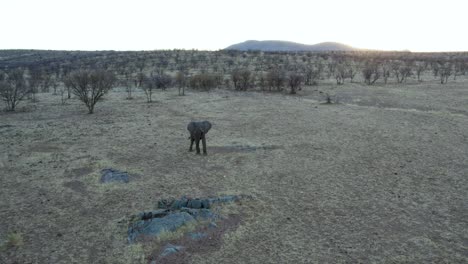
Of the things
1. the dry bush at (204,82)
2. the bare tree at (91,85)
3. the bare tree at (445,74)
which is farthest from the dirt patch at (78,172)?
the bare tree at (445,74)

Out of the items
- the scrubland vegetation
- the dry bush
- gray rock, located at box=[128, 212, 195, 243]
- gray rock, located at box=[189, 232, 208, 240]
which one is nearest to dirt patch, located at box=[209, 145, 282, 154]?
the scrubland vegetation

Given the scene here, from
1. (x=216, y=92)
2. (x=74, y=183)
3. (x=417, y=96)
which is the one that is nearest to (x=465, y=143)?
(x=417, y=96)

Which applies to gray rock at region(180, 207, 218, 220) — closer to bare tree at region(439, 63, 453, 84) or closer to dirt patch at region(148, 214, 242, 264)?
dirt patch at region(148, 214, 242, 264)

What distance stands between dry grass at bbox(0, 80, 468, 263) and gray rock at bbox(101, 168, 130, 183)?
1.08ft

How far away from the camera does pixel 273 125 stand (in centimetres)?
2053

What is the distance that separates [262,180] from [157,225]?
4.40 m

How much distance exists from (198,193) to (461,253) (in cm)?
673

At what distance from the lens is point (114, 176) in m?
13.0

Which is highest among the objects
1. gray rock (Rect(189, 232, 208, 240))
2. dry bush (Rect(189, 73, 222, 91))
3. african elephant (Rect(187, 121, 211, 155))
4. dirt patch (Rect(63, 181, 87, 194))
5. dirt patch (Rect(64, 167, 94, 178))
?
dry bush (Rect(189, 73, 222, 91))

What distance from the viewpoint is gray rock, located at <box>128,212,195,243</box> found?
932 cm

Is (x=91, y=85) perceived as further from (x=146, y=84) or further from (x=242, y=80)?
(x=242, y=80)

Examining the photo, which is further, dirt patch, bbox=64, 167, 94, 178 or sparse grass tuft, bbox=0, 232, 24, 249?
dirt patch, bbox=64, 167, 94, 178

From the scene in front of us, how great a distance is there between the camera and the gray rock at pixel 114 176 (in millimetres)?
12773

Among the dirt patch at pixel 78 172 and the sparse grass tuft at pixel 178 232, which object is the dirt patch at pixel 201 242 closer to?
the sparse grass tuft at pixel 178 232
